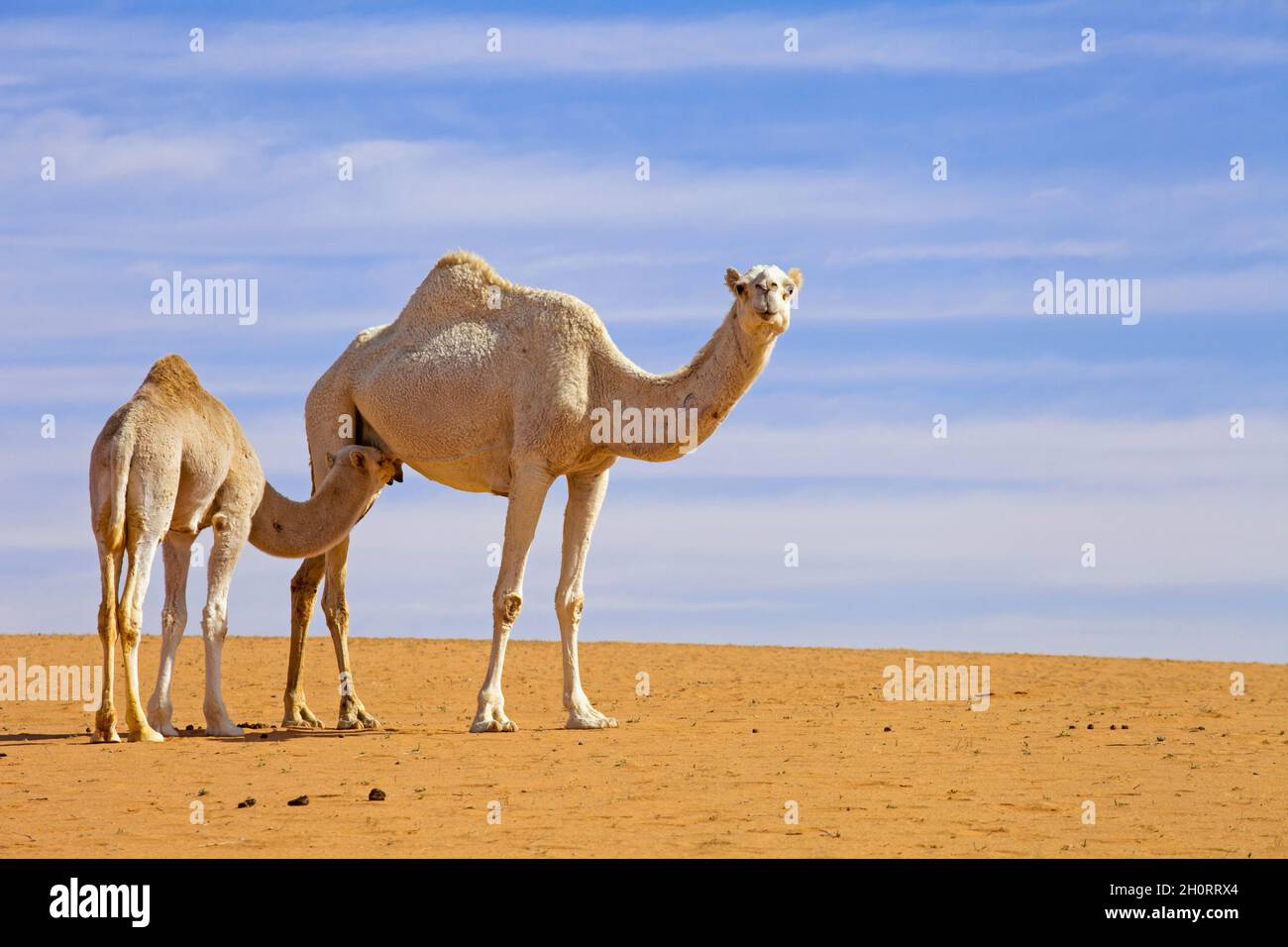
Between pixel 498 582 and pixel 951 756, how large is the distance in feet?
16.3

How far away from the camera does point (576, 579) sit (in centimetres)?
1797

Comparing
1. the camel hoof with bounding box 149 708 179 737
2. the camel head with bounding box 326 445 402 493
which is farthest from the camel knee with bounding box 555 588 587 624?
the camel hoof with bounding box 149 708 179 737

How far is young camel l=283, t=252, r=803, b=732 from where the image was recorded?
17.2m

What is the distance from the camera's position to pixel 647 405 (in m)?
17.5

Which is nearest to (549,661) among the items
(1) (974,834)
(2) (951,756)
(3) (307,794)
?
(2) (951,756)

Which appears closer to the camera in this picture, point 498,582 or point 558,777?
point 558,777

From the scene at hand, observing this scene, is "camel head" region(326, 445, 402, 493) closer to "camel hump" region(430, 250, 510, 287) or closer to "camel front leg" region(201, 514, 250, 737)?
"camel front leg" region(201, 514, 250, 737)

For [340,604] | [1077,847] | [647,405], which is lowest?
[1077,847]

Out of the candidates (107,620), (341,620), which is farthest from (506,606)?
(107,620)

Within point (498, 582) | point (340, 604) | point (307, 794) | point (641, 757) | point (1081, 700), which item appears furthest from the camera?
point (1081, 700)

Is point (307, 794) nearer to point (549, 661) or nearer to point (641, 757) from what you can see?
point (641, 757)

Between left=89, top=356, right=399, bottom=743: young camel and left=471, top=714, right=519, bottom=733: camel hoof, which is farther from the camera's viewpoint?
left=471, top=714, right=519, bottom=733: camel hoof

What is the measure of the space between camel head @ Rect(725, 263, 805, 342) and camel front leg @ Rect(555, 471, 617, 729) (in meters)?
2.73

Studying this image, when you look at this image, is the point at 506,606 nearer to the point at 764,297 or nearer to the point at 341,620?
the point at 341,620
